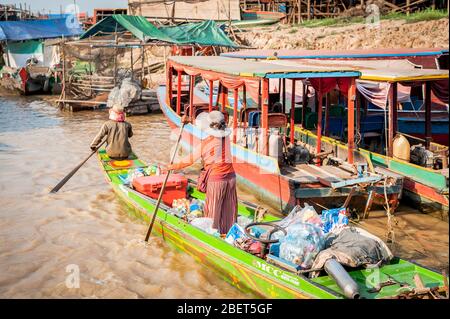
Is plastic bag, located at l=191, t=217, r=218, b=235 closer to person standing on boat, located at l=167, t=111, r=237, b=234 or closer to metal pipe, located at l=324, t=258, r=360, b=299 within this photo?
person standing on boat, located at l=167, t=111, r=237, b=234

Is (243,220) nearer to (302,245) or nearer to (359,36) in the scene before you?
(302,245)

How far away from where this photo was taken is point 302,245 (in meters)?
4.93

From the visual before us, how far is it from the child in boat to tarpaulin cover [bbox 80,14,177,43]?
10.5 meters

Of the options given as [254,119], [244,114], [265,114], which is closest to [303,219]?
[265,114]

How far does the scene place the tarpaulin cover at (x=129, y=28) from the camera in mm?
18719

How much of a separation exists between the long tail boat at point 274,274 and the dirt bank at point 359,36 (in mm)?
13389

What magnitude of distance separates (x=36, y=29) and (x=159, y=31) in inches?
637

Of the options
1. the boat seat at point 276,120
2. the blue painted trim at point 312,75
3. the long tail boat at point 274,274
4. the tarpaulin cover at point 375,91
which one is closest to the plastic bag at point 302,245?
the long tail boat at point 274,274

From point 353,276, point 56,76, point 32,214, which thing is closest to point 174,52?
point 56,76

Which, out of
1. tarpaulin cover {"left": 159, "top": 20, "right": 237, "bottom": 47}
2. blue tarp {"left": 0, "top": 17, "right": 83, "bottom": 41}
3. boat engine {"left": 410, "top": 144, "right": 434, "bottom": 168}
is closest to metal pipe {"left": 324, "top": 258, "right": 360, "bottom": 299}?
boat engine {"left": 410, "top": 144, "right": 434, "bottom": 168}

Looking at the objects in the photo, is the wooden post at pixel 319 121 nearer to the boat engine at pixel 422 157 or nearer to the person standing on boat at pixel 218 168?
the boat engine at pixel 422 157

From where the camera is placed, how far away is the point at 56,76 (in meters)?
24.1

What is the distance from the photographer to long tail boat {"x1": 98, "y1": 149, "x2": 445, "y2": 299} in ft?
14.8
